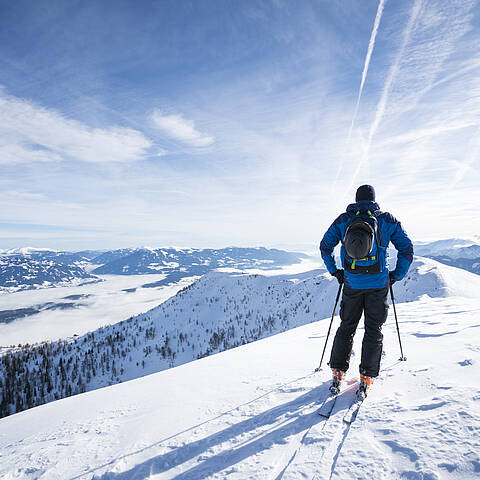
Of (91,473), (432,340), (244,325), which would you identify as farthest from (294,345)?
(244,325)

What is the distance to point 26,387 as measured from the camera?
63750mm

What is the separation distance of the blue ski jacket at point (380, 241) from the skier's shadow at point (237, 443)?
2.30m

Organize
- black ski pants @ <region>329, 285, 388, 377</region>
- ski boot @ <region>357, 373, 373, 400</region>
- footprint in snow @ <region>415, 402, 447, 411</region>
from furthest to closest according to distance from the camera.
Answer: black ski pants @ <region>329, 285, 388, 377</region>, ski boot @ <region>357, 373, 373, 400</region>, footprint in snow @ <region>415, 402, 447, 411</region>

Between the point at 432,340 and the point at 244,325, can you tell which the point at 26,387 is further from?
the point at 432,340

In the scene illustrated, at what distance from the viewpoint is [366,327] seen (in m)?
4.38

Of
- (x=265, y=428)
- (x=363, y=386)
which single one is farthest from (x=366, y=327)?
(x=265, y=428)

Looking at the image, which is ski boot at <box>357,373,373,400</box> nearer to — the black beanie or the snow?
the snow

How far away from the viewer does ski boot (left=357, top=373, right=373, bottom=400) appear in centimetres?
389

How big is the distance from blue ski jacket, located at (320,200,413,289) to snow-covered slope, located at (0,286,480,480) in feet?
5.96

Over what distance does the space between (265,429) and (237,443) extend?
18.3 inches

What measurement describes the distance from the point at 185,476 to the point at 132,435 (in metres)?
1.32

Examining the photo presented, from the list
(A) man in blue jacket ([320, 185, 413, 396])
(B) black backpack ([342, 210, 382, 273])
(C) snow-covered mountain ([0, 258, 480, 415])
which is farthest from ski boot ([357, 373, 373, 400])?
(C) snow-covered mountain ([0, 258, 480, 415])

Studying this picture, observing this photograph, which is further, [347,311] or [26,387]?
[26,387]

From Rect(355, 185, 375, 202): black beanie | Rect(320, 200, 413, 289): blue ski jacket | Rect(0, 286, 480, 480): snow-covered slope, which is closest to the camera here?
Answer: Rect(0, 286, 480, 480): snow-covered slope
